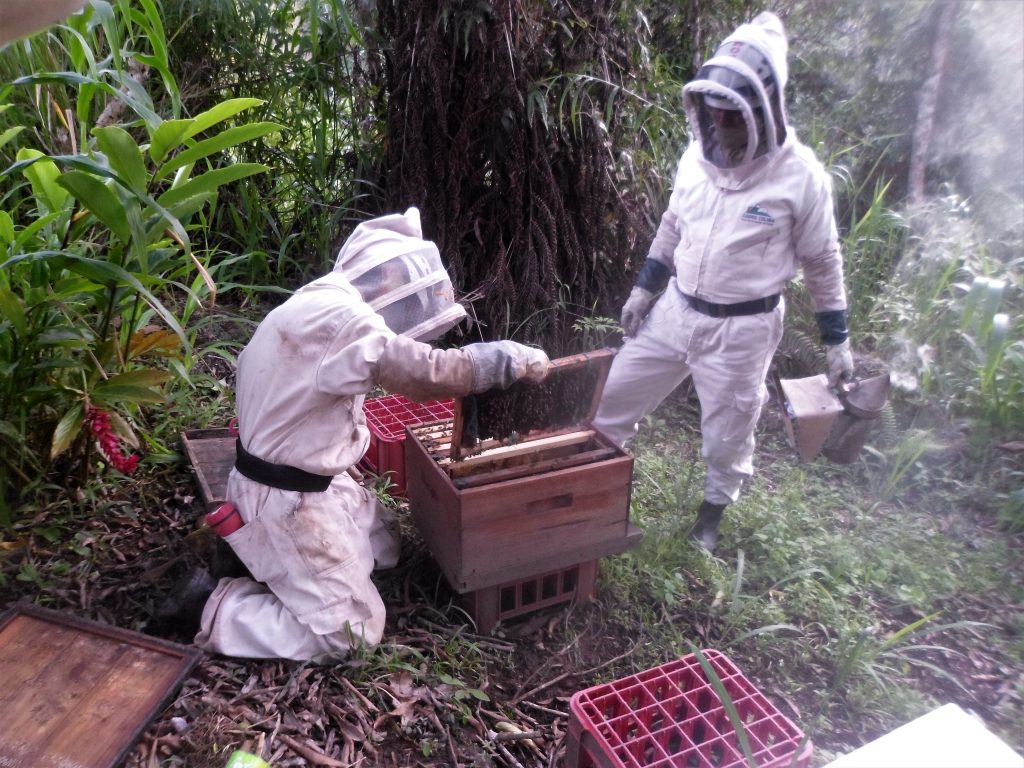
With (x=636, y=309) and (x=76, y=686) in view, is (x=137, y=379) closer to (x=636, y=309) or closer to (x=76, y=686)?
(x=76, y=686)

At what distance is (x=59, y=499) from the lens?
9.32 feet

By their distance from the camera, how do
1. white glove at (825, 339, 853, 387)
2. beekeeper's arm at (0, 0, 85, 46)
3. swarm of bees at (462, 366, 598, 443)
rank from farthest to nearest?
white glove at (825, 339, 853, 387), swarm of bees at (462, 366, 598, 443), beekeeper's arm at (0, 0, 85, 46)

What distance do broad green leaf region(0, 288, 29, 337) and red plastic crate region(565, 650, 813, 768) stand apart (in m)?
2.04

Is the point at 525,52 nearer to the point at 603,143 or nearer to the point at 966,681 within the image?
the point at 603,143

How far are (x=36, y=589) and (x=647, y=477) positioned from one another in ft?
8.34

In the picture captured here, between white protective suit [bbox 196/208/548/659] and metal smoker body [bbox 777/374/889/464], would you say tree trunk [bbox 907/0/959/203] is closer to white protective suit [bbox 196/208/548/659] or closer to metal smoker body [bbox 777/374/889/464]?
metal smoker body [bbox 777/374/889/464]

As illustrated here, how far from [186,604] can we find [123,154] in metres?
1.40

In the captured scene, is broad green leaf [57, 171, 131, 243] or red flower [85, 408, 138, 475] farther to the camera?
red flower [85, 408, 138, 475]

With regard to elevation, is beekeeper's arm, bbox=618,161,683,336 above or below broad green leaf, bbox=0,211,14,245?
below

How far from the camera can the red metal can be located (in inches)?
94.7

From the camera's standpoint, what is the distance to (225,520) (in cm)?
241

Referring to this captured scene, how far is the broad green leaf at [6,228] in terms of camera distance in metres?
2.50

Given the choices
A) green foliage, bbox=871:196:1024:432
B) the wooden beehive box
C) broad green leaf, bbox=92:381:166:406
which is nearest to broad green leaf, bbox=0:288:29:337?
broad green leaf, bbox=92:381:166:406

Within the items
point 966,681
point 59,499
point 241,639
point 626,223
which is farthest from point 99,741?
point 626,223
